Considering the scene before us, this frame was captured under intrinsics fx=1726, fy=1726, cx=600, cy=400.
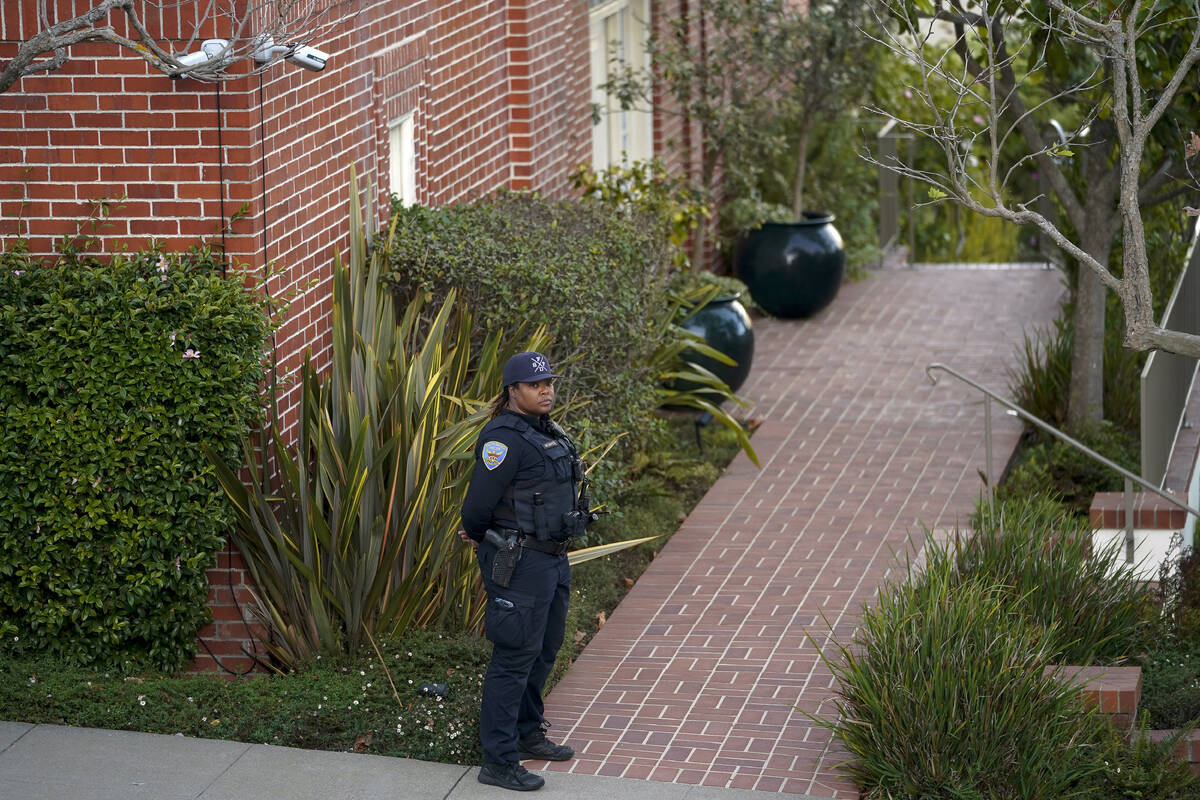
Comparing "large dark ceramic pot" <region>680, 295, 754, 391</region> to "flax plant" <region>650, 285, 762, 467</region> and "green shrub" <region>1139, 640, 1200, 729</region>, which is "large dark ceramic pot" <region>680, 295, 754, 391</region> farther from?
"green shrub" <region>1139, 640, 1200, 729</region>

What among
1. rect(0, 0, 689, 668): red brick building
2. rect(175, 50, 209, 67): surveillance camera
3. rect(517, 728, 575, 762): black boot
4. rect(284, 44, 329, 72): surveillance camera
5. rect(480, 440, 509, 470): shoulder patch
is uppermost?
rect(175, 50, 209, 67): surveillance camera

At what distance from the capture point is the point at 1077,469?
11.2 meters

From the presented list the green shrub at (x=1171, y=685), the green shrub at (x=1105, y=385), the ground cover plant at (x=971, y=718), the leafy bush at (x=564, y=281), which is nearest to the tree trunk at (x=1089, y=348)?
the green shrub at (x=1105, y=385)

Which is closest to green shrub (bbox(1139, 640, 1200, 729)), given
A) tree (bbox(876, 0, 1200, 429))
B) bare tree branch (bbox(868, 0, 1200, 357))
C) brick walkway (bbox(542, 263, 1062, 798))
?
brick walkway (bbox(542, 263, 1062, 798))

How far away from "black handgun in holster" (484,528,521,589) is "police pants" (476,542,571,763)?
0.03 metres

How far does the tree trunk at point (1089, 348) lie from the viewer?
11.4 metres

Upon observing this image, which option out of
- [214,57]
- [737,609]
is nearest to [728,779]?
[737,609]

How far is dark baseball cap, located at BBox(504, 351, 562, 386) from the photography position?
6.77 metres

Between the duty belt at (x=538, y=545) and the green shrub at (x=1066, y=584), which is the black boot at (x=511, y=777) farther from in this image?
the green shrub at (x=1066, y=584)

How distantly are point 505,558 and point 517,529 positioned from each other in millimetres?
129

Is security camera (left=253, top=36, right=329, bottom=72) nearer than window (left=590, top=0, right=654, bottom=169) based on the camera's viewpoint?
Yes

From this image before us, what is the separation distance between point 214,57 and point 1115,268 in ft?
25.2

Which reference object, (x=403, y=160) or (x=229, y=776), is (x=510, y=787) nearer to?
(x=229, y=776)

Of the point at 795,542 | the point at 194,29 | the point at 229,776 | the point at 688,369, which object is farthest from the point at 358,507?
the point at 688,369
